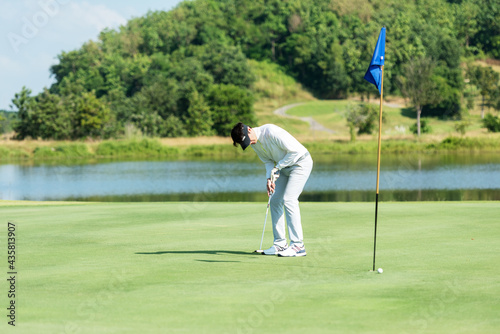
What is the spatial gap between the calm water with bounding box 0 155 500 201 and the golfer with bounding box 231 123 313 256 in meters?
24.6

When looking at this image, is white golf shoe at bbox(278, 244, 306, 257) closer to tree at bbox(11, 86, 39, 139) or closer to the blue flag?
the blue flag

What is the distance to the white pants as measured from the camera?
30.2ft

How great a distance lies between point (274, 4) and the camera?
17262 centimetres

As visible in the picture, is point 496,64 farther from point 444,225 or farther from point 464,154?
point 444,225

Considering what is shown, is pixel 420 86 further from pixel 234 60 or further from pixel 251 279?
pixel 251 279

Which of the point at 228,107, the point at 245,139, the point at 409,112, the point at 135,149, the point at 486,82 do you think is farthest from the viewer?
the point at 409,112

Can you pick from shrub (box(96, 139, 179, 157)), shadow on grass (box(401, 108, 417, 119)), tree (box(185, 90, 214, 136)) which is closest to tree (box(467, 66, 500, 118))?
shadow on grass (box(401, 108, 417, 119))

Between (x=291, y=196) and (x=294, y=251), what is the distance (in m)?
0.75

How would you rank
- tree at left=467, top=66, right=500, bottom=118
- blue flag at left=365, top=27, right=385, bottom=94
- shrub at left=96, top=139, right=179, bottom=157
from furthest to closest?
tree at left=467, top=66, right=500, bottom=118 → shrub at left=96, top=139, right=179, bottom=157 → blue flag at left=365, top=27, right=385, bottom=94

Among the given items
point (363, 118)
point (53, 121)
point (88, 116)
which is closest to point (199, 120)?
point (88, 116)

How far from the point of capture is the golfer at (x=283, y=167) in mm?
9062

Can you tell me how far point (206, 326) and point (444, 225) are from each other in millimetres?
7750

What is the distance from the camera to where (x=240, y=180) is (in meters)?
46.2

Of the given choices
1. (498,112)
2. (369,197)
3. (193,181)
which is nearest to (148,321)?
(369,197)
